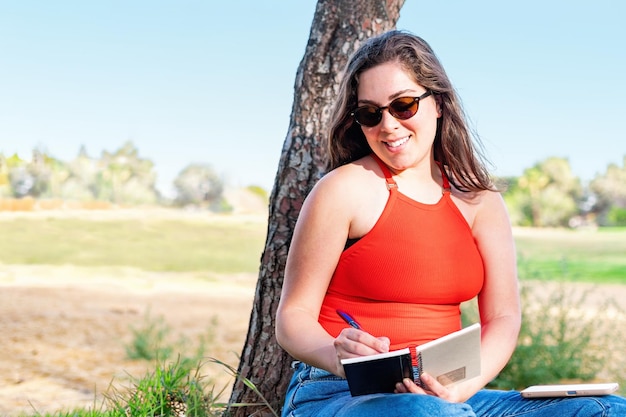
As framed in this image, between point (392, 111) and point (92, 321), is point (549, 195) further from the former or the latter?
point (392, 111)

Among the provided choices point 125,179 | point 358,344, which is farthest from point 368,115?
point 125,179

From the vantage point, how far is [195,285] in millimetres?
9820

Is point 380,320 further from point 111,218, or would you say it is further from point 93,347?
point 111,218

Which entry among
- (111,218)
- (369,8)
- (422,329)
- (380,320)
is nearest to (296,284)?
(380,320)

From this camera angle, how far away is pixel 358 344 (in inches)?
57.6

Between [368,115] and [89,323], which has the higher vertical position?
[368,115]

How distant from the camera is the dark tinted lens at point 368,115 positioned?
1822 mm

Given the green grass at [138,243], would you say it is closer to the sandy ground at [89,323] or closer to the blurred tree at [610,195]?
the sandy ground at [89,323]

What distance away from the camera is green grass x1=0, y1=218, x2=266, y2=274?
10758 millimetres

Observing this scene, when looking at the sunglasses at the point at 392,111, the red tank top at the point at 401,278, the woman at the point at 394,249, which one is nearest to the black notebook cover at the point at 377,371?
the woman at the point at 394,249

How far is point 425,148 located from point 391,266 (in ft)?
1.09

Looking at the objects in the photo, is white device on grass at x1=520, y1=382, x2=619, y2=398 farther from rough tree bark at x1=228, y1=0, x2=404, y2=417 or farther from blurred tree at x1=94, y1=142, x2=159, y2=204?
blurred tree at x1=94, y1=142, x2=159, y2=204

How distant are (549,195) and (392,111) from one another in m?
11.4

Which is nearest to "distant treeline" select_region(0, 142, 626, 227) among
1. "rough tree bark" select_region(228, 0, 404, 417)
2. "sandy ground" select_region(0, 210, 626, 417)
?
"sandy ground" select_region(0, 210, 626, 417)
